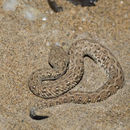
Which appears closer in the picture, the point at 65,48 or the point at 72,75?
the point at 72,75

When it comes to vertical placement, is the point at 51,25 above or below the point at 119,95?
above

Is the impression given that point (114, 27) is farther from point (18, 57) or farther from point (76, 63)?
point (18, 57)

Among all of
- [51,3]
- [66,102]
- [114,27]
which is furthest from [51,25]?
[66,102]

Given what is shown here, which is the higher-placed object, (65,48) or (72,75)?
(65,48)

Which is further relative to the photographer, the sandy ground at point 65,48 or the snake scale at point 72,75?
the snake scale at point 72,75
